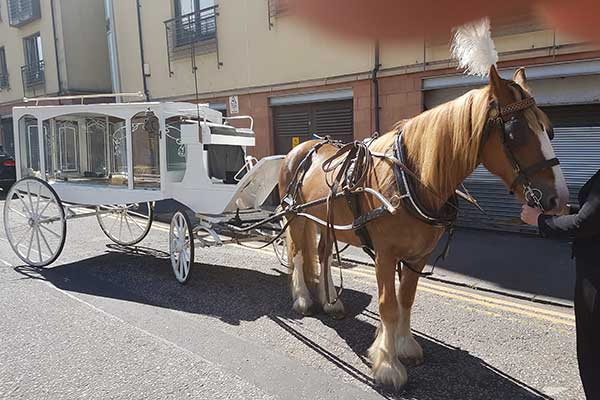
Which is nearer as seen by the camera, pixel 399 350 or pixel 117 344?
pixel 399 350

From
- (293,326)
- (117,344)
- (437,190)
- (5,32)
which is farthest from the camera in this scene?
(5,32)

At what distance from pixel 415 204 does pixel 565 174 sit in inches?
211

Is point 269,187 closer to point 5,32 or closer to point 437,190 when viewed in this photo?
point 437,190

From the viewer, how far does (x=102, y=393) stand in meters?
2.99

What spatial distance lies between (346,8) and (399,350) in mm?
2698

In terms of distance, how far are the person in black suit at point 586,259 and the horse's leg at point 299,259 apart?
245cm

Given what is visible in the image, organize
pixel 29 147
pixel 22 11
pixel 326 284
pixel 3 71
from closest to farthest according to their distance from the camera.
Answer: pixel 326 284 < pixel 29 147 < pixel 22 11 < pixel 3 71

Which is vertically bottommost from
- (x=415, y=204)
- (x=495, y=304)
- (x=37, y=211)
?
(x=495, y=304)

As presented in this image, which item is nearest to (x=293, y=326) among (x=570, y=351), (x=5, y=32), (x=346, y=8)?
(x=570, y=351)

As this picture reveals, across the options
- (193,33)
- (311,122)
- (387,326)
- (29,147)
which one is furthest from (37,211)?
(193,33)

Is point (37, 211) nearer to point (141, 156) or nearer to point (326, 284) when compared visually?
point (141, 156)

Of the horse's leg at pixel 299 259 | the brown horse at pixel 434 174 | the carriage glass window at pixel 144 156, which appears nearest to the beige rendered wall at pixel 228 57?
the carriage glass window at pixel 144 156

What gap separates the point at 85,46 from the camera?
17500mm

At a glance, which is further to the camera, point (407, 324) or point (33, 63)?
point (33, 63)
